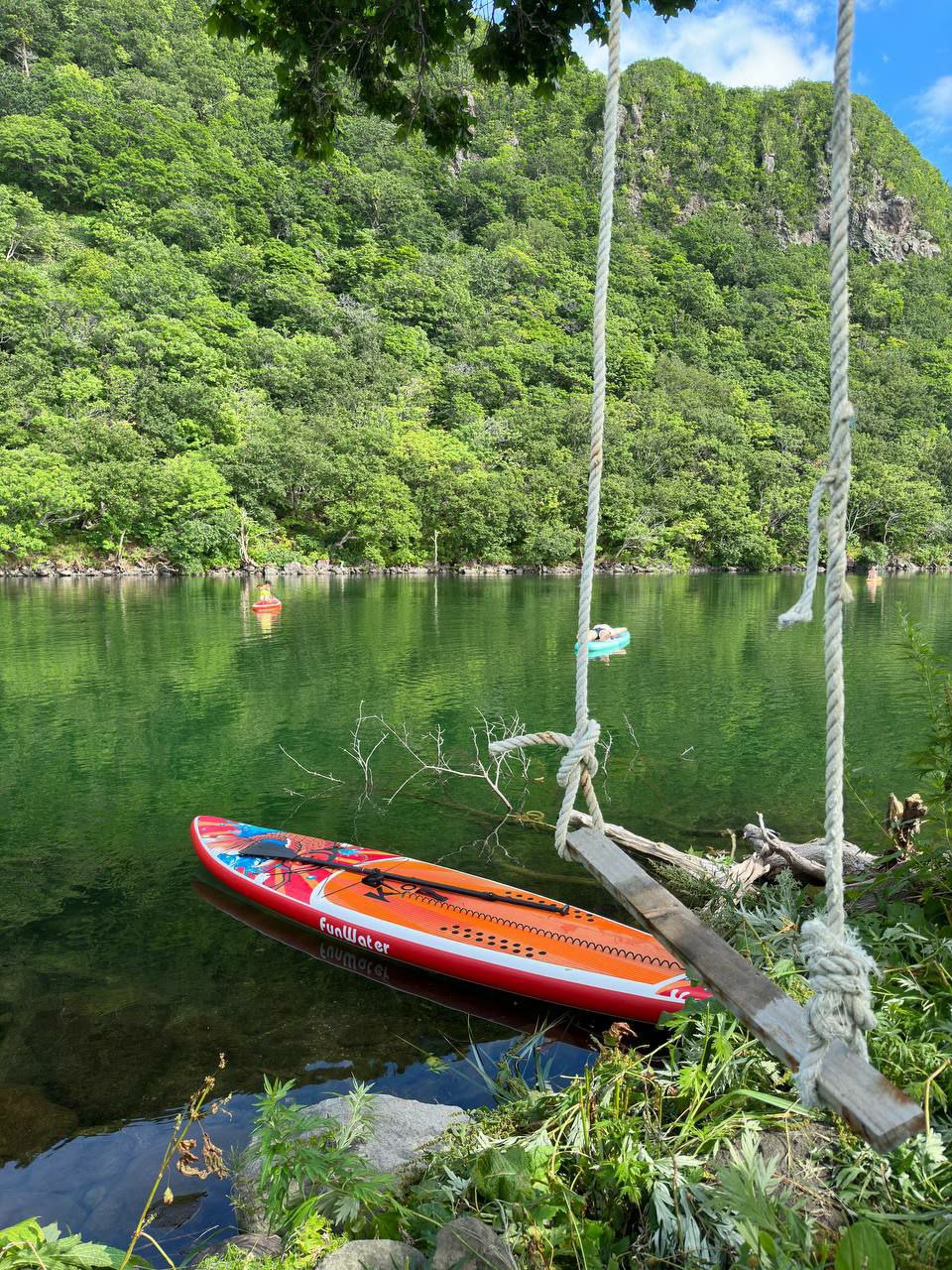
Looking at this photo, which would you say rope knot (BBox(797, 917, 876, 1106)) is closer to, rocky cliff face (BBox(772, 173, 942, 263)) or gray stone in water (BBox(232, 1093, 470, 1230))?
gray stone in water (BBox(232, 1093, 470, 1230))

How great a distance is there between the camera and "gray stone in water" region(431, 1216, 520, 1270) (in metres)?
1.85

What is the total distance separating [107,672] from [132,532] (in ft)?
108

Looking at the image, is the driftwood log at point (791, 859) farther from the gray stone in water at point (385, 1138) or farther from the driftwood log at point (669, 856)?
the gray stone in water at point (385, 1138)

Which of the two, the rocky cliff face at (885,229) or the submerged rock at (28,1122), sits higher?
the rocky cliff face at (885,229)

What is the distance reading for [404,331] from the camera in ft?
237

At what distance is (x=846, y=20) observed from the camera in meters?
1.37

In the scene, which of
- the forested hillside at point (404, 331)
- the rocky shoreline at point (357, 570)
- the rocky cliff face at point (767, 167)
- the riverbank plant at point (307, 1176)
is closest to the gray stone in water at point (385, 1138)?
the riverbank plant at point (307, 1176)

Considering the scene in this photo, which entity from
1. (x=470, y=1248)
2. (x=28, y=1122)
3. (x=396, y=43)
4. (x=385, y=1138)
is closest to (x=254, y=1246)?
(x=385, y=1138)

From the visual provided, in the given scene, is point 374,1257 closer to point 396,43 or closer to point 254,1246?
point 254,1246

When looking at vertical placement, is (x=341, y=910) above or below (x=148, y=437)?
below

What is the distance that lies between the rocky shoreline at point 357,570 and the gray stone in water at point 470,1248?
147 feet

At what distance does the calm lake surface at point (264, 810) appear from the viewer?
14.3 ft

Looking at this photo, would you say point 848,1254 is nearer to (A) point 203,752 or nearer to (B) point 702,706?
(A) point 203,752

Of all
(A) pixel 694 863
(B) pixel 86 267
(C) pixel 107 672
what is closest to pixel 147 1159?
(A) pixel 694 863
